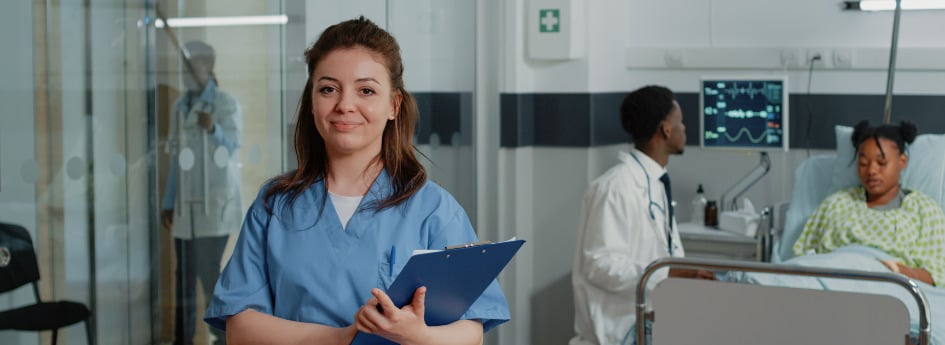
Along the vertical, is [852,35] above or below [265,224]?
above

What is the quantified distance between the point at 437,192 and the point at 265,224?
0.90ft

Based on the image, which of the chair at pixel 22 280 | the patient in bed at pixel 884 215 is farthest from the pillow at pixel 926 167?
the chair at pixel 22 280

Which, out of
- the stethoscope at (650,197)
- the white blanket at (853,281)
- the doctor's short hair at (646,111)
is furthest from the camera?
the doctor's short hair at (646,111)

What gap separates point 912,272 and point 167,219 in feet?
8.51

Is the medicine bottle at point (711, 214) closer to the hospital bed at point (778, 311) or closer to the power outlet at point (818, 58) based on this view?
the power outlet at point (818, 58)

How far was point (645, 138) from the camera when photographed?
3852 mm

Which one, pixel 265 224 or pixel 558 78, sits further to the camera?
pixel 558 78

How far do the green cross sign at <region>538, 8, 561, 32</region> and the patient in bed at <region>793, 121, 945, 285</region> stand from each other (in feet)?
4.17

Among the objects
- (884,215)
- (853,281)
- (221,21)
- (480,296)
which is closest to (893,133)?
(884,215)

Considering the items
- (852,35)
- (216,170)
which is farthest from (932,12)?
(216,170)

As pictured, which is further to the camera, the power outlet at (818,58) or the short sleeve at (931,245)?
the power outlet at (818,58)

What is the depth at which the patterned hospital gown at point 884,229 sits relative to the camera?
4055mm

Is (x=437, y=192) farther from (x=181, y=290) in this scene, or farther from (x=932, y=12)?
(x=932, y=12)

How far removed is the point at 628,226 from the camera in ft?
11.9
